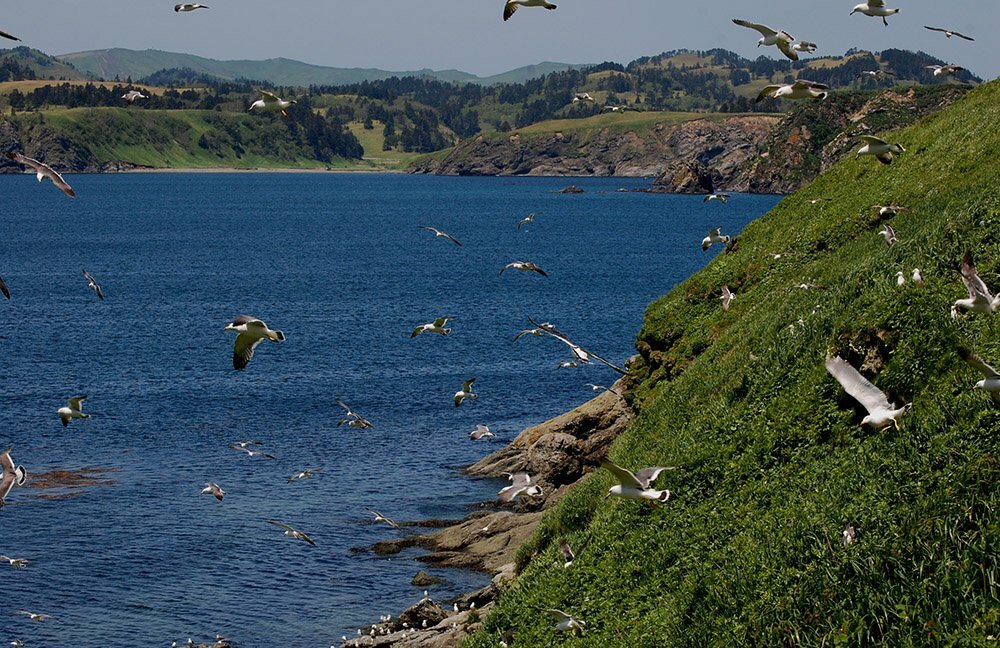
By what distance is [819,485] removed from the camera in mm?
17172

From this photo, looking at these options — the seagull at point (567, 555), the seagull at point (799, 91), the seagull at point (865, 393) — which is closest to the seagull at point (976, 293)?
the seagull at point (865, 393)

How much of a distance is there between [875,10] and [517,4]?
24.0 feet

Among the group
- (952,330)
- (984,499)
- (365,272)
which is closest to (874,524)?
(984,499)

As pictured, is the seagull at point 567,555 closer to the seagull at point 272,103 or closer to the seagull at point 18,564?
the seagull at point 272,103

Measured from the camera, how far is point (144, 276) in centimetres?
12031

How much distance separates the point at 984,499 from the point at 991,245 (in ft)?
26.0

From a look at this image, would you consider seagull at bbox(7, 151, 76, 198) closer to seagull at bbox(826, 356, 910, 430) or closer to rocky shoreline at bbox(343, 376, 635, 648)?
seagull at bbox(826, 356, 910, 430)

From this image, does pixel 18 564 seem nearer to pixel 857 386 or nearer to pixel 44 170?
pixel 44 170

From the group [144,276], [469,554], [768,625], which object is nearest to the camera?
[768,625]

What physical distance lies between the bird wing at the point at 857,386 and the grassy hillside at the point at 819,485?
815 millimetres

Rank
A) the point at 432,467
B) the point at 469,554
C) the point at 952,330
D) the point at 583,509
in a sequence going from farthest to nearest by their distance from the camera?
the point at 432,467 < the point at 469,554 < the point at 583,509 < the point at 952,330

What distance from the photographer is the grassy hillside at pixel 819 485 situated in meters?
13.8

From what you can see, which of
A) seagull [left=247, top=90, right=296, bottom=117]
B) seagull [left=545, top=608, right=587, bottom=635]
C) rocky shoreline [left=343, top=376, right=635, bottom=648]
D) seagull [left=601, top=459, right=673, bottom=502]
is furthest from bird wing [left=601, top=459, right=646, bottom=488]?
rocky shoreline [left=343, top=376, right=635, bottom=648]

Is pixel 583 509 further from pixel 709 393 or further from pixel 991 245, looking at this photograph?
pixel 991 245
